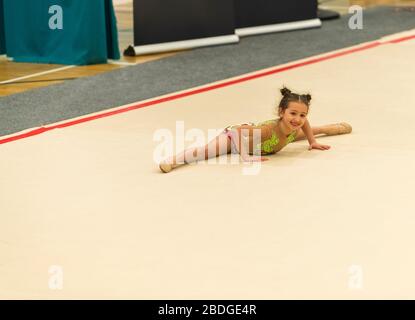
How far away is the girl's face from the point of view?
13.2 ft

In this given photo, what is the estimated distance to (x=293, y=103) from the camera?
13.2 ft

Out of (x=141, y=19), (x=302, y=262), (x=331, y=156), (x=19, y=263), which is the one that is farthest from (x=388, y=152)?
(x=141, y=19)

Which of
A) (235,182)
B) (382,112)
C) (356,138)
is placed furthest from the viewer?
(382,112)

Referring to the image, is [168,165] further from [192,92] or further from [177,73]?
[177,73]

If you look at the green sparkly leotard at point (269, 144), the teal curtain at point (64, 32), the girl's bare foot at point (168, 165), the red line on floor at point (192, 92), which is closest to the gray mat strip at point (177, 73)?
the red line on floor at point (192, 92)

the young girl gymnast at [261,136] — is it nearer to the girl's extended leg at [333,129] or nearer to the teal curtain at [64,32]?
the girl's extended leg at [333,129]

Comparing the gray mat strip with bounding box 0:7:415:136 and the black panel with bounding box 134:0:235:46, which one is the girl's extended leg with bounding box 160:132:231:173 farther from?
the black panel with bounding box 134:0:235:46

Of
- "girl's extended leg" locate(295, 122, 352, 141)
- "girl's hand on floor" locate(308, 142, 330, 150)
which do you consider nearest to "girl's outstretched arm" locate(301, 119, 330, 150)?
"girl's hand on floor" locate(308, 142, 330, 150)

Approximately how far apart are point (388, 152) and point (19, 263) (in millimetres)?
1825

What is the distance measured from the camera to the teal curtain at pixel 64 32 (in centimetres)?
633

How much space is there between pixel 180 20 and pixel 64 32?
88cm

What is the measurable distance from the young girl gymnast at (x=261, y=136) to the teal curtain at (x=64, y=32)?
2.47 m

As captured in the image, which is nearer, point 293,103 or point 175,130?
point 293,103

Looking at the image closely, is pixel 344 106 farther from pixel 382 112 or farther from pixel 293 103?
Answer: pixel 293 103
